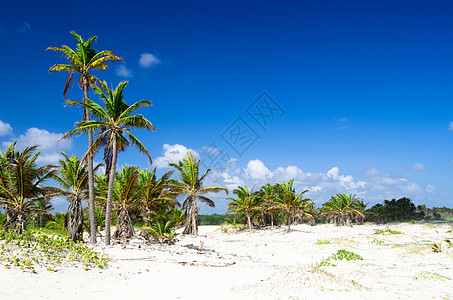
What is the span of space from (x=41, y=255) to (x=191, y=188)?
1712 centimetres

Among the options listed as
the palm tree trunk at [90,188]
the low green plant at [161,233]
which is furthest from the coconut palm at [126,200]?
the palm tree trunk at [90,188]

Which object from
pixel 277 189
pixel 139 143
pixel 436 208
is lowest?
pixel 436 208

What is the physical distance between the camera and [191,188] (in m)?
26.0

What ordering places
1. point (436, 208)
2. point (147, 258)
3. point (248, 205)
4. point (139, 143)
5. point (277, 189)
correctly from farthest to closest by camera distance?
1. point (436, 208)
2. point (277, 189)
3. point (248, 205)
4. point (139, 143)
5. point (147, 258)

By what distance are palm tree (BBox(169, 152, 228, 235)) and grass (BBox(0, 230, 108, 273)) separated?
50.3 ft

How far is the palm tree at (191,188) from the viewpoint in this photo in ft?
84.6

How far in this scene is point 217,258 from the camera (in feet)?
44.1

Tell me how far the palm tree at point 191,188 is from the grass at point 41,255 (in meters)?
15.3

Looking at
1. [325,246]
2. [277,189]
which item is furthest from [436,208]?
[325,246]

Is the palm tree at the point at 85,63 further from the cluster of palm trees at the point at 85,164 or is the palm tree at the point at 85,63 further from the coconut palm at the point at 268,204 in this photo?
the coconut palm at the point at 268,204

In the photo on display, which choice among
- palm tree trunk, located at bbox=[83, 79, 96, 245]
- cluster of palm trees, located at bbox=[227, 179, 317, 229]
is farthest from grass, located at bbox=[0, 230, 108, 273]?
cluster of palm trees, located at bbox=[227, 179, 317, 229]

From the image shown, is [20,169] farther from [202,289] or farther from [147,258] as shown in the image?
[202,289]

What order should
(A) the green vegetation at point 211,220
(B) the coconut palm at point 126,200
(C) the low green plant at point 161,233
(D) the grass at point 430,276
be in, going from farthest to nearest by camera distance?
1. (A) the green vegetation at point 211,220
2. (B) the coconut palm at point 126,200
3. (C) the low green plant at point 161,233
4. (D) the grass at point 430,276

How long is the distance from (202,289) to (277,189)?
2938 cm
